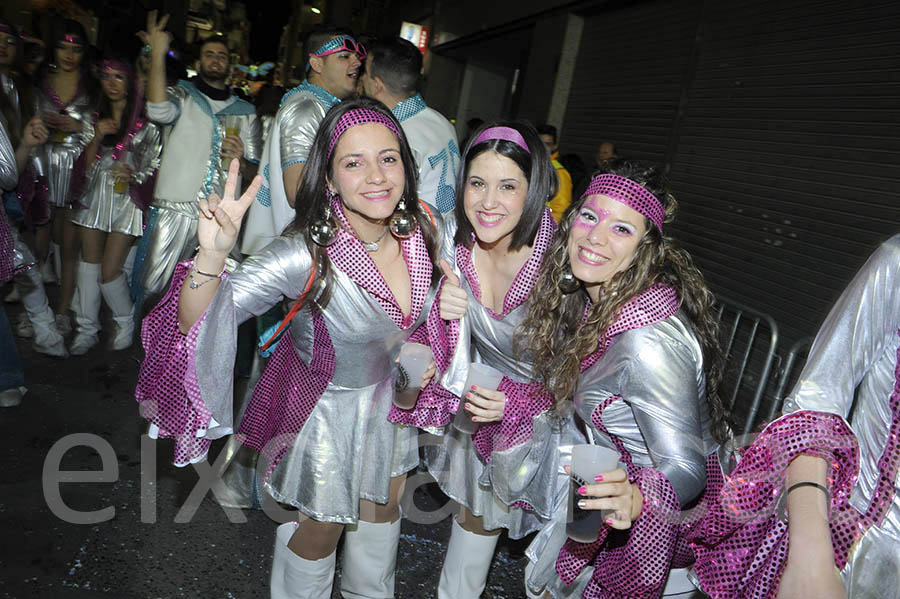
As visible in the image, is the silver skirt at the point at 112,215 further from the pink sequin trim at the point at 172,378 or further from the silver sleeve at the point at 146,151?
the pink sequin trim at the point at 172,378

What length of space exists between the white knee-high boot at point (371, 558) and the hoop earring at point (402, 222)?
3.51ft

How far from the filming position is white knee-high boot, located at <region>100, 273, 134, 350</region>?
4.74 m

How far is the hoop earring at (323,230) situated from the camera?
2.23 m

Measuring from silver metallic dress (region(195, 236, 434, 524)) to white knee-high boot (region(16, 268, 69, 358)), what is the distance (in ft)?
9.36

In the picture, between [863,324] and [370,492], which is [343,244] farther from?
[863,324]

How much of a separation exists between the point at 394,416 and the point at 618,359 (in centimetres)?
84

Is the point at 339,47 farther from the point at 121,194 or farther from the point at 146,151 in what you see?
the point at 121,194

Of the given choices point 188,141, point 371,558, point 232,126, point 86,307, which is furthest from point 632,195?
point 86,307

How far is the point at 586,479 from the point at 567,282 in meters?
0.78

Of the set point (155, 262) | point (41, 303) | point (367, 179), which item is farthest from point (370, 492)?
point (41, 303)

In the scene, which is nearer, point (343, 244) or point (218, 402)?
point (218, 402)

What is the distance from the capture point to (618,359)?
2004mm

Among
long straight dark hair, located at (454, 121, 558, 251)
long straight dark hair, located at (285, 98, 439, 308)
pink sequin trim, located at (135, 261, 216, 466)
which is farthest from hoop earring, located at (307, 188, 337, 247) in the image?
long straight dark hair, located at (454, 121, 558, 251)

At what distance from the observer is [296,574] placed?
228 centimetres
